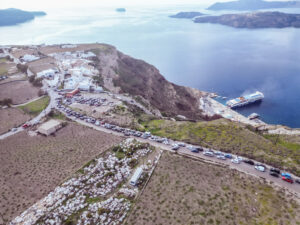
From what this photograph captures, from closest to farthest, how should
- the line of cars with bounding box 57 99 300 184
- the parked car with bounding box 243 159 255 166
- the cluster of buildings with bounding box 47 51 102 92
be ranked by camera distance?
1. the line of cars with bounding box 57 99 300 184
2. the parked car with bounding box 243 159 255 166
3. the cluster of buildings with bounding box 47 51 102 92

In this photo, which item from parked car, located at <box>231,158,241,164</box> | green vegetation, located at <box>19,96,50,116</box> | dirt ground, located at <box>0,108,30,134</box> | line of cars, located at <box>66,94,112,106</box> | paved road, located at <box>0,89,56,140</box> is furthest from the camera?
line of cars, located at <box>66,94,112,106</box>

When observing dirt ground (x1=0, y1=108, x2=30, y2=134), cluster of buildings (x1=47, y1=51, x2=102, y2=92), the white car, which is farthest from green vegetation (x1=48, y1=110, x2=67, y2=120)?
the white car

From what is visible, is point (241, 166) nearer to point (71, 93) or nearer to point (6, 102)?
point (71, 93)

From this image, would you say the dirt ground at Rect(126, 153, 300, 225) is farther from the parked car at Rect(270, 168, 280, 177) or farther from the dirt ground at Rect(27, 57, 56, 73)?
the dirt ground at Rect(27, 57, 56, 73)

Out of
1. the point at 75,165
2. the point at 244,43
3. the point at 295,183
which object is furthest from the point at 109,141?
the point at 244,43

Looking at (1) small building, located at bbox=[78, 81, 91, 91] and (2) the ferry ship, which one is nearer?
(1) small building, located at bbox=[78, 81, 91, 91]

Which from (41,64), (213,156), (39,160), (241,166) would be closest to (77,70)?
(41,64)

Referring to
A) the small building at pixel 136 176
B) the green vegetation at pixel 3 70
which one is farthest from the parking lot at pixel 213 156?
the green vegetation at pixel 3 70
